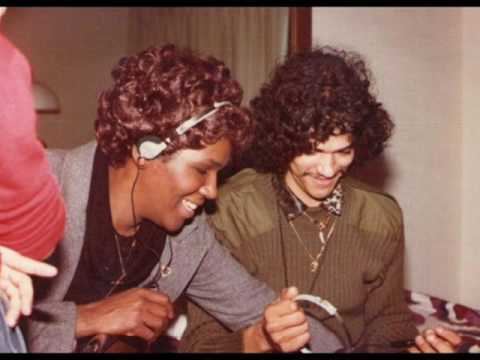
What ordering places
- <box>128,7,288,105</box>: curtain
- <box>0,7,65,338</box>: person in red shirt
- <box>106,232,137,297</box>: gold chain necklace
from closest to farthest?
<box>0,7,65,338</box>: person in red shirt → <box>106,232,137,297</box>: gold chain necklace → <box>128,7,288,105</box>: curtain

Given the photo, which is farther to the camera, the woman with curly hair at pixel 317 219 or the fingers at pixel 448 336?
the woman with curly hair at pixel 317 219

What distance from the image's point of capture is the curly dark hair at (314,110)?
1.21m

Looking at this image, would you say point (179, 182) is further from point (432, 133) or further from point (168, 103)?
point (432, 133)

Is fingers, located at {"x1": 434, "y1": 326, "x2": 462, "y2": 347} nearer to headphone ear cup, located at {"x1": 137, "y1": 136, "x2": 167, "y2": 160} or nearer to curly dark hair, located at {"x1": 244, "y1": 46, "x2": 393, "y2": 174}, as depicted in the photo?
curly dark hair, located at {"x1": 244, "y1": 46, "x2": 393, "y2": 174}

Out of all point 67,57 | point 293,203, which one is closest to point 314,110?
point 293,203

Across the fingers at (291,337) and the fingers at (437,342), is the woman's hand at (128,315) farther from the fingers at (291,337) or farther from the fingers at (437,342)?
the fingers at (437,342)

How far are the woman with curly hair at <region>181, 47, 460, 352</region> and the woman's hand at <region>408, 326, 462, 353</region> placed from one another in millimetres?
170

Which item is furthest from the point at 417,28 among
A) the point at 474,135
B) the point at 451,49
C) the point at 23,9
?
the point at 23,9

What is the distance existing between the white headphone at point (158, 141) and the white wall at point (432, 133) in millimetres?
1082

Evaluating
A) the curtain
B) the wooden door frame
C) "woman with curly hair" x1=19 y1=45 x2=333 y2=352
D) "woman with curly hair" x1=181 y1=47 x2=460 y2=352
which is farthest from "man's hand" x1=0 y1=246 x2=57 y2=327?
the curtain

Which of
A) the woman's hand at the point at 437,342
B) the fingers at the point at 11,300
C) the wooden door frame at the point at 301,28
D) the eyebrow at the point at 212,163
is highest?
the wooden door frame at the point at 301,28

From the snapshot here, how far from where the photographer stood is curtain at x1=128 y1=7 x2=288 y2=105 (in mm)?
2420

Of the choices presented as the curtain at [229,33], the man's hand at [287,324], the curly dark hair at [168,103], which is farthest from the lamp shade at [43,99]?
the man's hand at [287,324]
